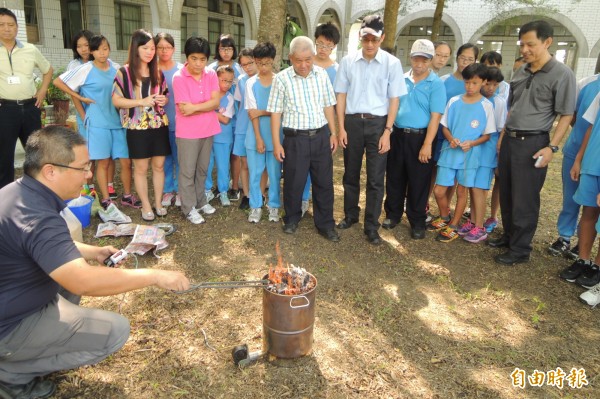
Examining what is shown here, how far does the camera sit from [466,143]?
438cm

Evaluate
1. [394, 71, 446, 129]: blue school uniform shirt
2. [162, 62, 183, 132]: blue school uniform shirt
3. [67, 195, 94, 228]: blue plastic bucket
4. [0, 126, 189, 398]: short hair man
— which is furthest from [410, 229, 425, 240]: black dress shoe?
[67, 195, 94, 228]: blue plastic bucket

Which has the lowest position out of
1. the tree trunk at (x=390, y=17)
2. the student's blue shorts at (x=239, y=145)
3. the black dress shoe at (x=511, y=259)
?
the black dress shoe at (x=511, y=259)

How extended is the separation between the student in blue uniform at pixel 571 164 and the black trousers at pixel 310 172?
7.58 feet

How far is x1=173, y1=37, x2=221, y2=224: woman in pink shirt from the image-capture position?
4.33 meters

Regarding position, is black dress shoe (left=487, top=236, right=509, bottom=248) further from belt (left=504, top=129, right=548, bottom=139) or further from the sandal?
the sandal

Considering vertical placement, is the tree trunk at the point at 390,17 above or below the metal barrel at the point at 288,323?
above

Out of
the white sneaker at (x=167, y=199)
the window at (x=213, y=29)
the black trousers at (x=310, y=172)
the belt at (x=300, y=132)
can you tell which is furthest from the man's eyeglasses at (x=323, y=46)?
the window at (x=213, y=29)

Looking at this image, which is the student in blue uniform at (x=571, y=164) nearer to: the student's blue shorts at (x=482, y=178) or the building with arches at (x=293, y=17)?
the student's blue shorts at (x=482, y=178)

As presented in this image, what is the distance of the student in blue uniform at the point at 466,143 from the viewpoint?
170 inches

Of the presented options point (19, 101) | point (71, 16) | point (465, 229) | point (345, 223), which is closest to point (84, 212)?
point (19, 101)

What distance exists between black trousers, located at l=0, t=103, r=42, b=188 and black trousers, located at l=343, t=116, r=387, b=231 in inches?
133

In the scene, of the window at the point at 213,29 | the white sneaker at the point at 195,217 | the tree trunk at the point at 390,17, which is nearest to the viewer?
the white sneaker at the point at 195,217

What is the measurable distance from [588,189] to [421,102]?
1.63 m

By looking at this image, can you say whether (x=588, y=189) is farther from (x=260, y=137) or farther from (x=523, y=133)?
(x=260, y=137)
